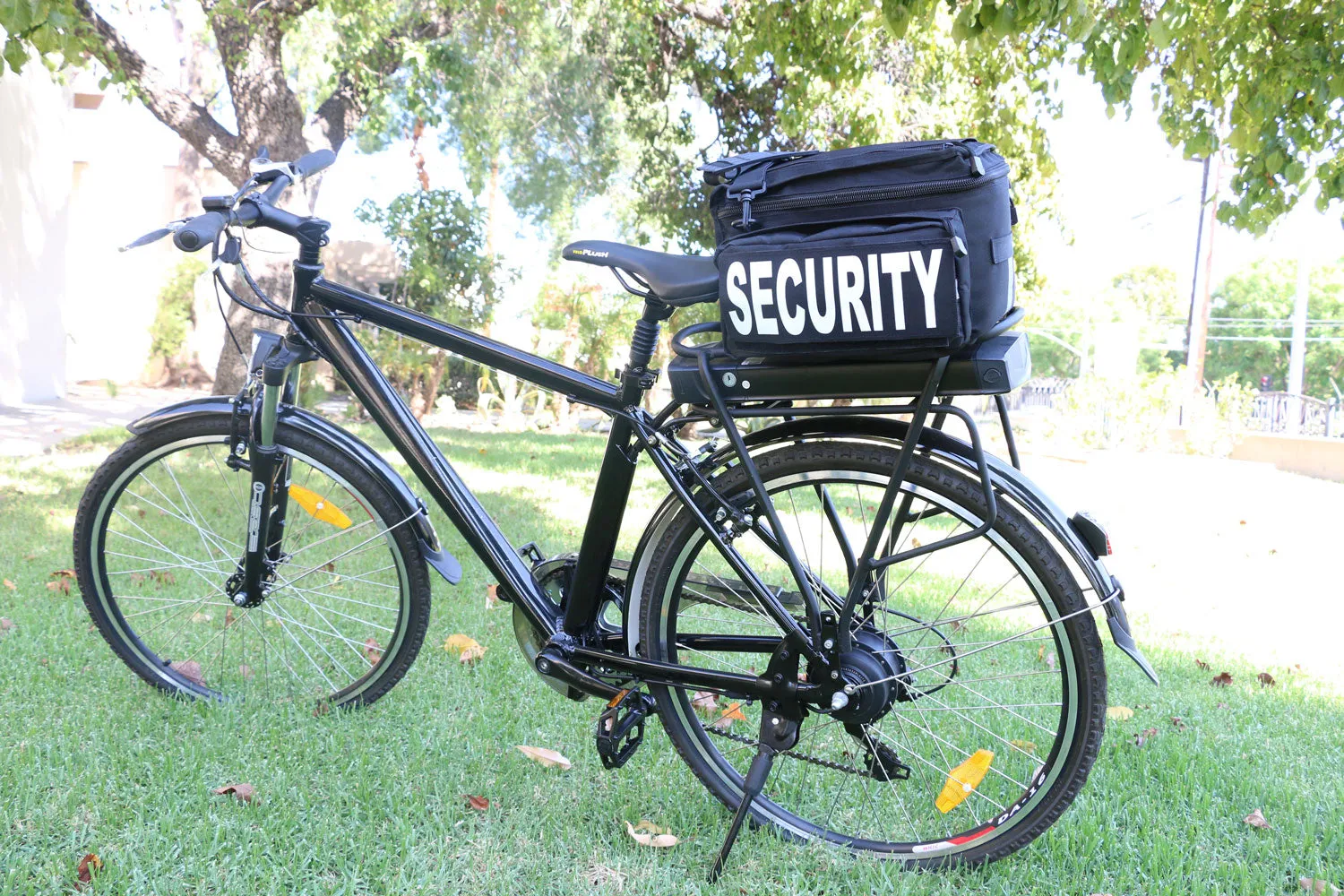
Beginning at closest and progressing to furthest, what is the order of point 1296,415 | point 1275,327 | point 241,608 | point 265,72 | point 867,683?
A: point 867,683
point 241,608
point 265,72
point 1296,415
point 1275,327

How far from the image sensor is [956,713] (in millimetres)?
2605

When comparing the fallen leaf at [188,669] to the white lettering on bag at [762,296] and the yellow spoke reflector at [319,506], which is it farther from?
the white lettering on bag at [762,296]

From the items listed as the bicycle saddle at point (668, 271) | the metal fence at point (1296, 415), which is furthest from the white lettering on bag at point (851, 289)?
the metal fence at point (1296, 415)

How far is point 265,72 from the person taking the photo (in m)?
8.20

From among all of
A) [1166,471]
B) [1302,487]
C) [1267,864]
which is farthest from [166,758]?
[1302,487]

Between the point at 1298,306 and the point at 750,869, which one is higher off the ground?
the point at 1298,306

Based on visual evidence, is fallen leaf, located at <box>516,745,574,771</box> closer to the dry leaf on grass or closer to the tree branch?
the dry leaf on grass

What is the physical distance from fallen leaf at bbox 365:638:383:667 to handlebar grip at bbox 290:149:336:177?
127 cm

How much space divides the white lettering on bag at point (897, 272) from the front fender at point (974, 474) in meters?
0.30

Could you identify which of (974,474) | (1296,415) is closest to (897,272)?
(974,474)

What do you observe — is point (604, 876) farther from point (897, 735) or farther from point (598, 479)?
point (897, 735)

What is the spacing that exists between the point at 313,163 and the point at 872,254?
1.48 meters

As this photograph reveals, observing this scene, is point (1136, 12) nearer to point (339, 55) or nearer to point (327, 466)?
point (327, 466)

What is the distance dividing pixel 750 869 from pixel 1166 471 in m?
9.34
